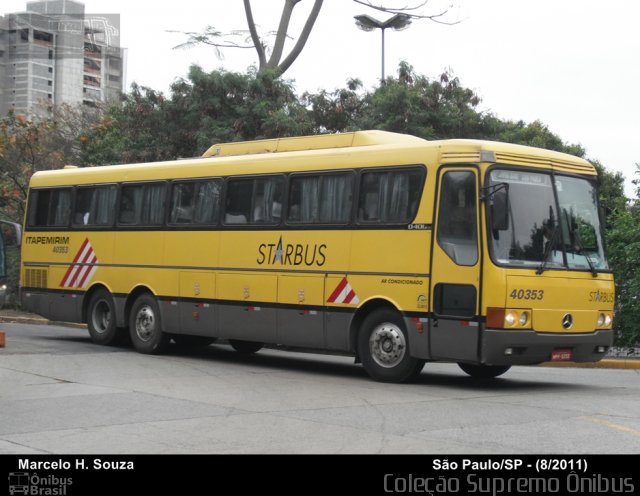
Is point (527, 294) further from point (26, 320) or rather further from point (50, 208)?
point (26, 320)

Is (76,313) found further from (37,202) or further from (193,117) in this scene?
(193,117)

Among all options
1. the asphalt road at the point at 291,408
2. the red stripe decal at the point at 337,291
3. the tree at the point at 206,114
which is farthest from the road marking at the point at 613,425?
the tree at the point at 206,114

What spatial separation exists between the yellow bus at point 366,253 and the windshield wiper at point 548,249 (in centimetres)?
3

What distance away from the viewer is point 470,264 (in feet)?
44.7

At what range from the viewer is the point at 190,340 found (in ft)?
64.8

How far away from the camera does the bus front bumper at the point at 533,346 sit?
13391 mm

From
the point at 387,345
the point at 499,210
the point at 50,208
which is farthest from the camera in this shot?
the point at 50,208

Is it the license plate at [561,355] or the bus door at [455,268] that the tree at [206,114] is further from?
the license plate at [561,355]

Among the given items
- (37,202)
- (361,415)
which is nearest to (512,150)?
(361,415)

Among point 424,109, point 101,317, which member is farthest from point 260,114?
point 101,317

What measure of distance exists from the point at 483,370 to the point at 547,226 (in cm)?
283

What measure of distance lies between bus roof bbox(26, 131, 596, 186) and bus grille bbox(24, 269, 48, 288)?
210 centimetres

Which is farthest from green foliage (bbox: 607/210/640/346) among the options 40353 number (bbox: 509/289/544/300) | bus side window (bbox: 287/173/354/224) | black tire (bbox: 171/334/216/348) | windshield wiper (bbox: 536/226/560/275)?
black tire (bbox: 171/334/216/348)
